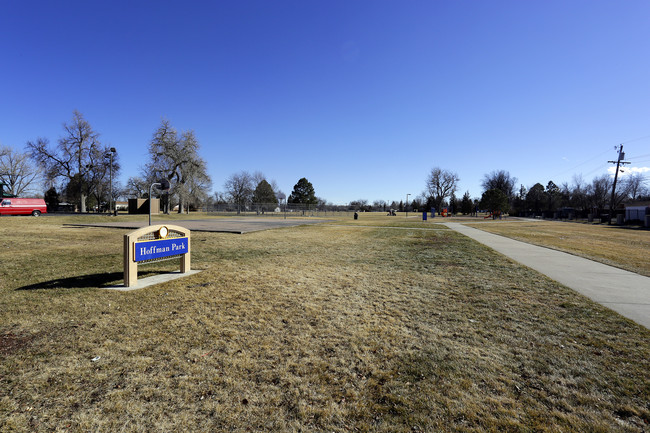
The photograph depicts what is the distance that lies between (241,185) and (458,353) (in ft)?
259

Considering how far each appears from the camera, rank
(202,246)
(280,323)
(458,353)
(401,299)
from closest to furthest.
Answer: (458,353) → (280,323) → (401,299) → (202,246)

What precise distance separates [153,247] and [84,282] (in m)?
1.52

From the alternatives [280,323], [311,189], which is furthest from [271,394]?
[311,189]

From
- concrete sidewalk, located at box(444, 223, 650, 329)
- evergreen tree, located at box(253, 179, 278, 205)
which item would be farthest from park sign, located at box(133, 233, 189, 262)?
evergreen tree, located at box(253, 179, 278, 205)

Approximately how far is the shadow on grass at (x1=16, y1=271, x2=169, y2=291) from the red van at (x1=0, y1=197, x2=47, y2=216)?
30.2 m

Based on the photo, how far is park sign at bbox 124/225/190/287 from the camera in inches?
223

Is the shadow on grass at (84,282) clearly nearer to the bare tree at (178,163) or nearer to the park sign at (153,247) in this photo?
the park sign at (153,247)

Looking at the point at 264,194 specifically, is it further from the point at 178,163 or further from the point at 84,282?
the point at 84,282

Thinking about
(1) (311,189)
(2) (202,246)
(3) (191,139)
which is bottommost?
(2) (202,246)

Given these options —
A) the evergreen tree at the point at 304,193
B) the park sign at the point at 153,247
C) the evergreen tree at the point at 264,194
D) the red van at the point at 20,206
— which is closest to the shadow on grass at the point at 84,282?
the park sign at the point at 153,247

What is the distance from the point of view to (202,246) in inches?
436

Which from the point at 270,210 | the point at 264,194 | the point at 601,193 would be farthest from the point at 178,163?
the point at 601,193

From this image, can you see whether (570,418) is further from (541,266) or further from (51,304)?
(541,266)

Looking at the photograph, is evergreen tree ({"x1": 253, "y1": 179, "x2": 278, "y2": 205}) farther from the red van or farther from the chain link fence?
the red van
